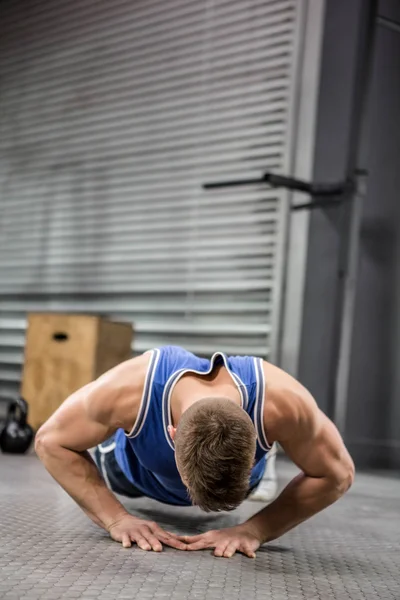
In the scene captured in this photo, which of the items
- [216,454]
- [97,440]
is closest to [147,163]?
[97,440]

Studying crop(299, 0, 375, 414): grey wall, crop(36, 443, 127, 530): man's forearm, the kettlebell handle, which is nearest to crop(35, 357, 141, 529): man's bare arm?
crop(36, 443, 127, 530): man's forearm

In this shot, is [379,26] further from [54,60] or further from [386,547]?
[386,547]

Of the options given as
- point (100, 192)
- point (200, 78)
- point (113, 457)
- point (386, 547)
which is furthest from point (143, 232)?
point (386, 547)

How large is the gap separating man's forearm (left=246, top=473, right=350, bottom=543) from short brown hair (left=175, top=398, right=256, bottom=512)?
35 cm

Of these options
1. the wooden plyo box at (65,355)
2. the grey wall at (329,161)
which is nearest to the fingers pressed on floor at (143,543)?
the grey wall at (329,161)

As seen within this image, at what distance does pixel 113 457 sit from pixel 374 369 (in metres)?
2.08

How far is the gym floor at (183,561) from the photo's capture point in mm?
1317

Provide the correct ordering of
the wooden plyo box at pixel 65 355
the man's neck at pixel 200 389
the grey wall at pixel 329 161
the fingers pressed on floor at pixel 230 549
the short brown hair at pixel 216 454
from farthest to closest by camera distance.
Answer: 1. the wooden plyo box at pixel 65 355
2. the grey wall at pixel 329 161
3. the fingers pressed on floor at pixel 230 549
4. the man's neck at pixel 200 389
5. the short brown hair at pixel 216 454

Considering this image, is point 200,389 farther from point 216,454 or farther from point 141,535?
point 141,535

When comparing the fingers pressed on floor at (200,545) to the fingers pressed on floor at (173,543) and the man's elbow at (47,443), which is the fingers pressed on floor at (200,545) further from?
the man's elbow at (47,443)

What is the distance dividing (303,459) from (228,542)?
0.25 m

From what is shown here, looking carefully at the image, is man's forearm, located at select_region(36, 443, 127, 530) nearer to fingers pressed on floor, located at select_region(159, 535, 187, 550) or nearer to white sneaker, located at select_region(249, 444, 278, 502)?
fingers pressed on floor, located at select_region(159, 535, 187, 550)

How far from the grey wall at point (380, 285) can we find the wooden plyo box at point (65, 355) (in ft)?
4.20

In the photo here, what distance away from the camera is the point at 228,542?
162 cm
